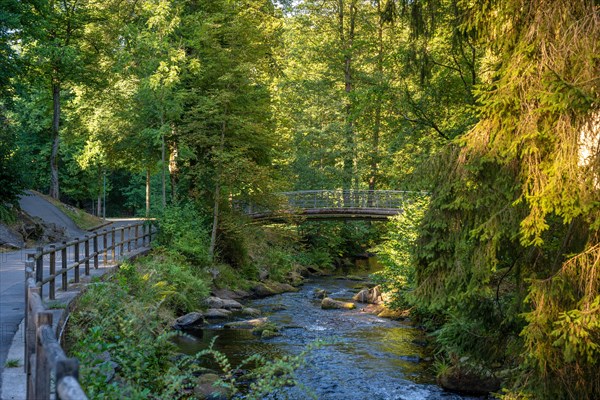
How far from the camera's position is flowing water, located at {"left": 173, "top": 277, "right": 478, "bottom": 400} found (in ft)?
39.8

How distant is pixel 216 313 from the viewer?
19.0 metres

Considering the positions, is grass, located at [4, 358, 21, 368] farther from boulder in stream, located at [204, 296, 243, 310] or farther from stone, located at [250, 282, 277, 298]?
stone, located at [250, 282, 277, 298]

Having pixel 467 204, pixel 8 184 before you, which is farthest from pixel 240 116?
pixel 467 204

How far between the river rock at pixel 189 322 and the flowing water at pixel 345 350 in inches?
19.8

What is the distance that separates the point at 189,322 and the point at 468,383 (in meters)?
8.10

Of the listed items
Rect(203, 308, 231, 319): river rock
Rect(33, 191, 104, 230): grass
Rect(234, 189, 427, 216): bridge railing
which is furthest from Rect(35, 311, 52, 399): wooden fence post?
Rect(33, 191, 104, 230): grass

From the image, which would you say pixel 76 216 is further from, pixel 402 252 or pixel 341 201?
pixel 402 252

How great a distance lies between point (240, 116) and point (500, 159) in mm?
17909

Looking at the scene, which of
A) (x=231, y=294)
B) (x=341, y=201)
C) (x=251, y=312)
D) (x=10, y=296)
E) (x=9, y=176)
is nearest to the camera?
(x=10, y=296)

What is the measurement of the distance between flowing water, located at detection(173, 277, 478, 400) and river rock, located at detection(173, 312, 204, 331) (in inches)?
19.8

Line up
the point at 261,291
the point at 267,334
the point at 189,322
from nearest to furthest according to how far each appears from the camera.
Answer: the point at 267,334, the point at 189,322, the point at 261,291

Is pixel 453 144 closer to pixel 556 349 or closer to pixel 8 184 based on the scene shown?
pixel 556 349

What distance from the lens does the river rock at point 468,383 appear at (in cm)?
1221

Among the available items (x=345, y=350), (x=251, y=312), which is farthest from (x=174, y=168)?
(x=345, y=350)
